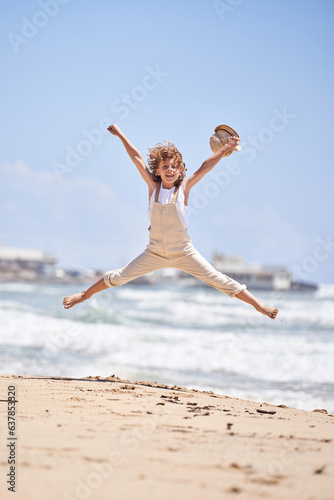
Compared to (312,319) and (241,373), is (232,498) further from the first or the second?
(312,319)

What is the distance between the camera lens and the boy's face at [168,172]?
5.72 m

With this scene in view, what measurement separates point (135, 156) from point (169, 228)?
0.82 meters

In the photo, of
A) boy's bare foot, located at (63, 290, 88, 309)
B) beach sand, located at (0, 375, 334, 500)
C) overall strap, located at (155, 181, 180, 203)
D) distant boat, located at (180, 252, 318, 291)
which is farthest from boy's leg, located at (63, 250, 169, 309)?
distant boat, located at (180, 252, 318, 291)

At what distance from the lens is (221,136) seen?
5.96 m

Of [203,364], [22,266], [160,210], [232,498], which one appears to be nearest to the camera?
[232,498]

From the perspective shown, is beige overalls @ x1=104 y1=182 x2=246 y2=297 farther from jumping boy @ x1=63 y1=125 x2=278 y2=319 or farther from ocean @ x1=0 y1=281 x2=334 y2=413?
ocean @ x1=0 y1=281 x2=334 y2=413

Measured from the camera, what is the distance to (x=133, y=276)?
5.74 meters

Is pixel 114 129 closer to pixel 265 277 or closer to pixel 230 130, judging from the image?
pixel 230 130

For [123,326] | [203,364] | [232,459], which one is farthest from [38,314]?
[232,459]

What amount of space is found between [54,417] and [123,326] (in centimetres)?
1215

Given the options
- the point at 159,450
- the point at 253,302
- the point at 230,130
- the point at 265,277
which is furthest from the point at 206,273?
the point at 265,277

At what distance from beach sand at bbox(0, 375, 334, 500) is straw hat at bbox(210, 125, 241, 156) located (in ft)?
8.16

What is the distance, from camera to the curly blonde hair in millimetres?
5773

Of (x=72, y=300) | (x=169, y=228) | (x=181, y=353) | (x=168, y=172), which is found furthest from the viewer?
(x=181, y=353)
